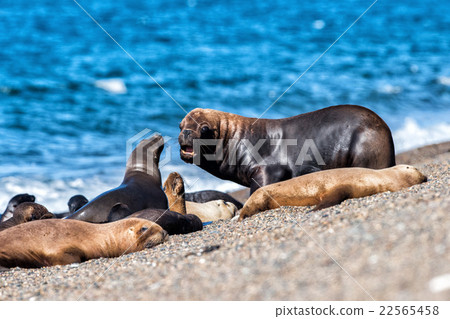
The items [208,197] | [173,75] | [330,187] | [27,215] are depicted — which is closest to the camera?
[330,187]

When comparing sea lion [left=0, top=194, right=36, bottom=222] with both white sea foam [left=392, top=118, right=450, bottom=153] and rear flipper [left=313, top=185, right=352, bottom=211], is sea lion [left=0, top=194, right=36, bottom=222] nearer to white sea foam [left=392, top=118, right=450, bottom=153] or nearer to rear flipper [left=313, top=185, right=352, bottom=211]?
rear flipper [left=313, top=185, right=352, bottom=211]

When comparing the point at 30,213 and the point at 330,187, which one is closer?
the point at 330,187

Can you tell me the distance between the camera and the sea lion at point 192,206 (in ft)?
28.5

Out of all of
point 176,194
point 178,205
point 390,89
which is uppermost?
point 176,194

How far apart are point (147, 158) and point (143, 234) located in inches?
119

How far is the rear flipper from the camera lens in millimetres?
6332

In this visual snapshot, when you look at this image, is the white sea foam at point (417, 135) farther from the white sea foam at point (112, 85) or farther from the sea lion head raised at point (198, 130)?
the white sea foam at point (112, 85)

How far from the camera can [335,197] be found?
21.3 ft

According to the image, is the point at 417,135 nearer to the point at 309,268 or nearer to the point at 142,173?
the point at 142,173

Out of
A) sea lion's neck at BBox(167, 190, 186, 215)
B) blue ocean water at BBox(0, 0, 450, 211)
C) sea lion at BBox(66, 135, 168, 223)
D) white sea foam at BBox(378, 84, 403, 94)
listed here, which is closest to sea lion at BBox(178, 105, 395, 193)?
sea lion's neck at BBox(167, 190, 186, 215)

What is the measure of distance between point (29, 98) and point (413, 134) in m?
9.96

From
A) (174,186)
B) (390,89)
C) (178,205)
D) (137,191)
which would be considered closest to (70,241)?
(137,191)

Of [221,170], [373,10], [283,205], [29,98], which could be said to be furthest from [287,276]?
[373,10]
